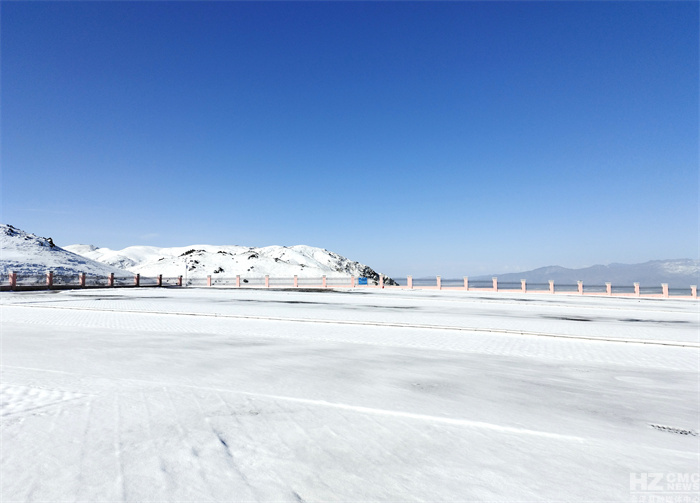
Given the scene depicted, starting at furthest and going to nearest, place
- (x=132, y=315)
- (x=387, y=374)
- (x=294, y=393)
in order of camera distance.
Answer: (x=132, y=315) → (x=387, y=374) → (x=294, y=393)

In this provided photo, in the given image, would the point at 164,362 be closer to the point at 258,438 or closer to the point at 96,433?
the point at 96,433

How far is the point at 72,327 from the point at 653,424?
1267 cm

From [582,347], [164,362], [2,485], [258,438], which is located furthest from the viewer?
[582,347]

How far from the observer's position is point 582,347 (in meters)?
8.65

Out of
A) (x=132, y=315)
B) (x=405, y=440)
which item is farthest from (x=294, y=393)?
(x=132, y=315)

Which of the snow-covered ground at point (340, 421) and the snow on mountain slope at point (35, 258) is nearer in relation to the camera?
the snow-covered ground at point (340, 421)

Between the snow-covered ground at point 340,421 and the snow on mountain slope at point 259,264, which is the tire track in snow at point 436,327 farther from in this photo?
the snow on mountain slope at point 259,264

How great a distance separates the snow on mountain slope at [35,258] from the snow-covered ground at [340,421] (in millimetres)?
60730
